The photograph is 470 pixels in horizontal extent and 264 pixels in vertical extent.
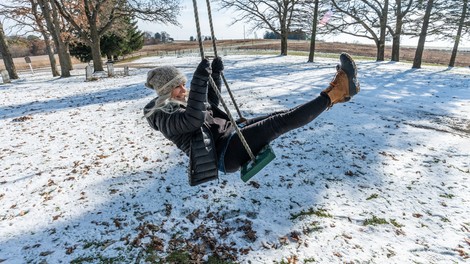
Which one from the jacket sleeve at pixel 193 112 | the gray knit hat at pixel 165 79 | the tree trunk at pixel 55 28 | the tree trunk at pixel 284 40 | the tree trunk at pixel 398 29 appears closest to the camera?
the jacket sleeve at pixel 193 112

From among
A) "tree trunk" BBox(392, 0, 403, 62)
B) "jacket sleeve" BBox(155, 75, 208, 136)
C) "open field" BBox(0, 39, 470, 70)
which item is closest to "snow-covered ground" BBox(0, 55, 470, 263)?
"jacket sleeve" BBox(155, 75, 208, 136)

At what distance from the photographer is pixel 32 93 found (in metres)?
13.0

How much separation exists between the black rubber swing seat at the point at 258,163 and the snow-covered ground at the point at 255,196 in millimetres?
1217

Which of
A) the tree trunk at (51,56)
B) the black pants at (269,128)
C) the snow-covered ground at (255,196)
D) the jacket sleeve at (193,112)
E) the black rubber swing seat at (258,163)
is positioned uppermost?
the tree trunk at (51,56)

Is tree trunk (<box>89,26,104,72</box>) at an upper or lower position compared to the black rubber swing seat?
upper

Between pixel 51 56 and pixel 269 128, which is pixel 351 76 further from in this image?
pixel 51 56

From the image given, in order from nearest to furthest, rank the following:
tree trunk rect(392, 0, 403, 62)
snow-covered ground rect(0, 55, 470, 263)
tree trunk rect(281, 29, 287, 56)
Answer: snow-covered ground rect(0, 55, 470, 263), tree trunk rect(392, 0, 403, 62), tree trunk rect(281, 29, 287, 56)

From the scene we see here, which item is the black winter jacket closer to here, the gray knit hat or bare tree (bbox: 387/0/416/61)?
the gray knit hat

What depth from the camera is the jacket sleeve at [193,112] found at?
2.65 metres

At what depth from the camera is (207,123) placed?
3.10 metres

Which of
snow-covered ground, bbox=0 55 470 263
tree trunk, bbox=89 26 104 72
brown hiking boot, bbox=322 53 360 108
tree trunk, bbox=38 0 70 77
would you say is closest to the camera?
brown hiking boot, bbox=322 53 360 108

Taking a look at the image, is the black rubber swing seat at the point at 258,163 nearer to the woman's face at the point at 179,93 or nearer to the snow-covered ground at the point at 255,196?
the woman's face at the point at 179,93

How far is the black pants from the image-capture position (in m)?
2.98

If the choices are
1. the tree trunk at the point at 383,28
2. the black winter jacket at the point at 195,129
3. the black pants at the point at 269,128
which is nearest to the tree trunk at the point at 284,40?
the tree trunk at the point at 383,28
